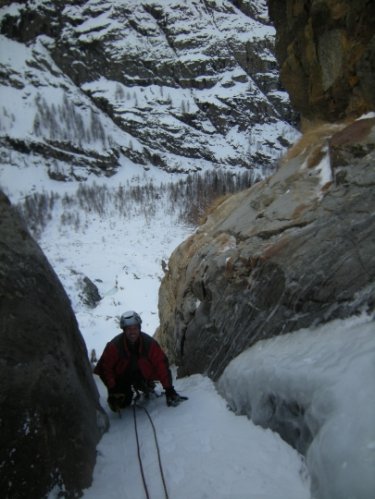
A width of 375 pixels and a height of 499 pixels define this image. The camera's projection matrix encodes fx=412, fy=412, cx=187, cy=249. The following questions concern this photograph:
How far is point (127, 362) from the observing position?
5.35m

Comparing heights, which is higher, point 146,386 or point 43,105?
point 43,105

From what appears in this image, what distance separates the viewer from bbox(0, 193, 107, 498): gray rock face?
9.12ft

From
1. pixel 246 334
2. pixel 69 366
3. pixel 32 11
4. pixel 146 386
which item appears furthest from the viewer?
pixel 32 11

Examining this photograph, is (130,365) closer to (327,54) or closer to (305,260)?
(305,260)

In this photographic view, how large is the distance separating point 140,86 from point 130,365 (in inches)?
3319

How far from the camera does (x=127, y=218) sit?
136 ft

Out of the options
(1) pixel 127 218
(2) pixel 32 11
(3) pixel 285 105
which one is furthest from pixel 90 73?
(1) pixel 127 218

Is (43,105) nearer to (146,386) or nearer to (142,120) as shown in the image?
(142,120)

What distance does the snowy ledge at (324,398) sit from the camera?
7.16 ft

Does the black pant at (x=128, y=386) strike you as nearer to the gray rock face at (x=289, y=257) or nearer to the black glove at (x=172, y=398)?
the black glove at (x=172, y=398)

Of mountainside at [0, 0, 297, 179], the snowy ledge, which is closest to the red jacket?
the snowy ledge

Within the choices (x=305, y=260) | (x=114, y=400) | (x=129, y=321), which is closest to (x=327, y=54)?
(x=305, y=260)

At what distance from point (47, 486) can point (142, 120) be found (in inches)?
2994

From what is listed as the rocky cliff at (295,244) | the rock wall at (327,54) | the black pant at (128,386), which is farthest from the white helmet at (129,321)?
the rock wall at (327,54)
